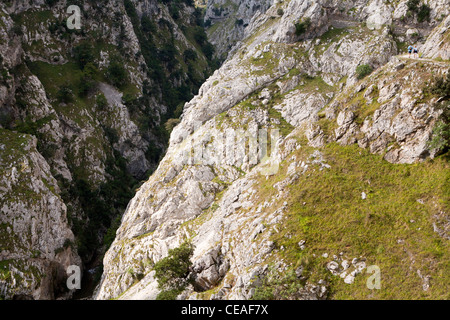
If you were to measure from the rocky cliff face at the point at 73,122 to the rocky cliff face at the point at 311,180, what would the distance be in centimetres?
1638

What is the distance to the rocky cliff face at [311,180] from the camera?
2728 centimetres

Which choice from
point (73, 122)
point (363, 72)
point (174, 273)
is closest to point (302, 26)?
point (363, 72)

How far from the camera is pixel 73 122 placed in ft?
284

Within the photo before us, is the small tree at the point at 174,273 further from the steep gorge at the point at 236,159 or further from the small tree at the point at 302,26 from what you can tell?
the small tree at the point at 302,26

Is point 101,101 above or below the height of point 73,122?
above

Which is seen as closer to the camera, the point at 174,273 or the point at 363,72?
the point at 174,273

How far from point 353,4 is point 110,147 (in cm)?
8414

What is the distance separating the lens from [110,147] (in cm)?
9200

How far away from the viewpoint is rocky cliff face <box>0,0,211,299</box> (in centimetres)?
5603

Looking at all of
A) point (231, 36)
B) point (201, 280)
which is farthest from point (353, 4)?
point (231, 36)

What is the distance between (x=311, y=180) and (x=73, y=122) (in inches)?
3110

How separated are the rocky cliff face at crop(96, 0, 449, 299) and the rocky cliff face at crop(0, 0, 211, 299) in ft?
53.8

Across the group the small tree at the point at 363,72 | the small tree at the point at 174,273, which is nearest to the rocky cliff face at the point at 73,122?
the small tree at the point at 174,273

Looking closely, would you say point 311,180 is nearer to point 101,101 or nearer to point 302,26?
point 302,26
